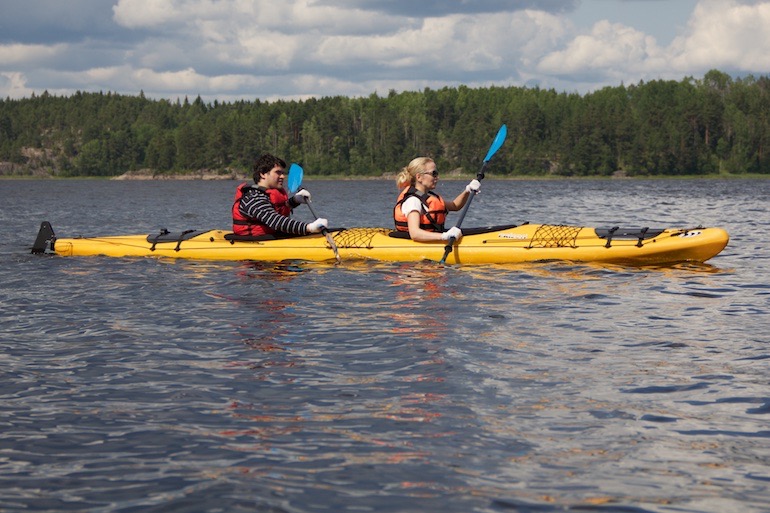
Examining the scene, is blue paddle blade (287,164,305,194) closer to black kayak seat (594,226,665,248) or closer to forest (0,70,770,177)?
black kayak seat (594,226,665,248)

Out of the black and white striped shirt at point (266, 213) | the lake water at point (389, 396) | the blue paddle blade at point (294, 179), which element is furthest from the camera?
the blue paddle blade at point (294, 179)

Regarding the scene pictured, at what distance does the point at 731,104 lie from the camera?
11700 centimetres

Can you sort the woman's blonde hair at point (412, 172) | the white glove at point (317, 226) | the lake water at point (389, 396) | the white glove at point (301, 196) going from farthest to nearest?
1. the white glove at point (301, 196)
2. the white glove at point (317, 226)
3. the woman's blonde hair at point (412, 172)
4. the lake water at point (389, 396)

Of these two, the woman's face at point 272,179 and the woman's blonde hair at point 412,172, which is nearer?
the woman's blonde hair at point 412,172

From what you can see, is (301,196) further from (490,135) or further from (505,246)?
(490,135)

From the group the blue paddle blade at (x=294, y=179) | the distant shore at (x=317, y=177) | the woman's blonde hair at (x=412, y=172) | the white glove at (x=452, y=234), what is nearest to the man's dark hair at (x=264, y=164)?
the blue paddle blade at (x=294, y=179)

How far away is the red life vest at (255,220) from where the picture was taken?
40.5ft

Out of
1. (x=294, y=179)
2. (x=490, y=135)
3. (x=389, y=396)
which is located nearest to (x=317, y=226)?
(x=294, y=179)

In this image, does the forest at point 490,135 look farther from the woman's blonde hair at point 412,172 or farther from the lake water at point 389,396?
the lake water at point 389,396

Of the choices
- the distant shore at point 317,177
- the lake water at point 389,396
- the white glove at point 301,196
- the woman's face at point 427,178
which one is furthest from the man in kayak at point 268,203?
the distant shore at point 317,177

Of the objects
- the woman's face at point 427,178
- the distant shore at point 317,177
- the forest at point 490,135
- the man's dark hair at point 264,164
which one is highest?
the forest at point 490,135

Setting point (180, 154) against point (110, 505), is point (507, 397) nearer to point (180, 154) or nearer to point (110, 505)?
point (110, 505)

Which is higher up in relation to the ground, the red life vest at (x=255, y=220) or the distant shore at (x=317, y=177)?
the distant shore at (x=317, y=177)

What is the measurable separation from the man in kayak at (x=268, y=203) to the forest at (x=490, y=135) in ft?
341
